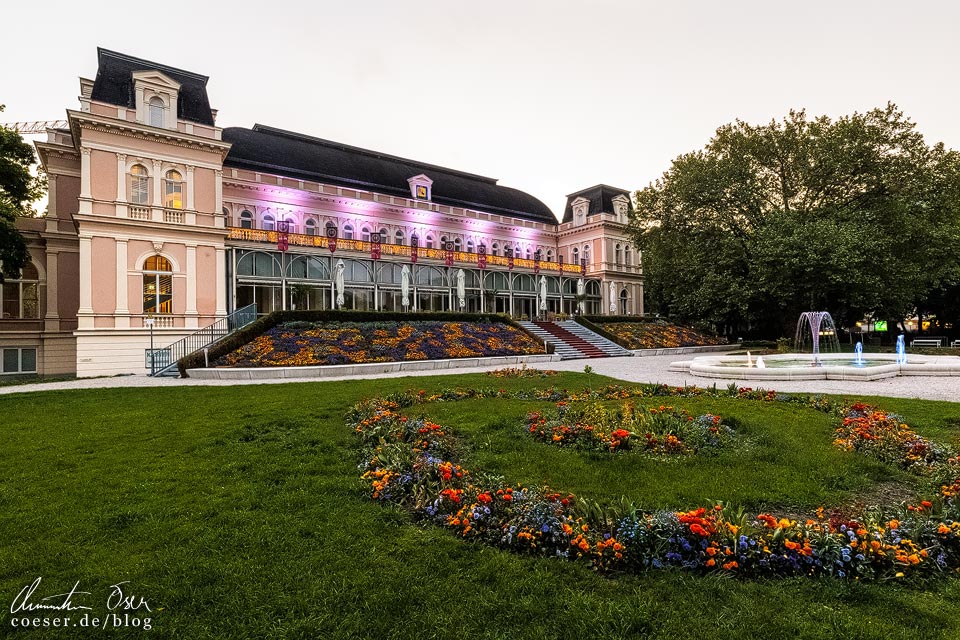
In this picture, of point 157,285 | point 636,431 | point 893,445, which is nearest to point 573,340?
point 157,285

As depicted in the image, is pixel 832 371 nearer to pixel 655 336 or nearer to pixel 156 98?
pixel 655 336

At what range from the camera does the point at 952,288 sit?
1585 inches

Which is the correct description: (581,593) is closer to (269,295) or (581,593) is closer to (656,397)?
(656,397)

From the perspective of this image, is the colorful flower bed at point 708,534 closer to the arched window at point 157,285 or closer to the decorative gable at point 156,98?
the arched window at point 157,285

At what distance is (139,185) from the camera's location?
26.9 metres

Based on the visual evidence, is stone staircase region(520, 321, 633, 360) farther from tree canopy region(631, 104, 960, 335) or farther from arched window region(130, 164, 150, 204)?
arched window region(130, 164, 150, 204)

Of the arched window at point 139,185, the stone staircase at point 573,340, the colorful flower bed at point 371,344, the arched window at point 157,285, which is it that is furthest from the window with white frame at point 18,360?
the stone staircase at point 573,340

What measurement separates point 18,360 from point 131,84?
1742cm

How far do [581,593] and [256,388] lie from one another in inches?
502

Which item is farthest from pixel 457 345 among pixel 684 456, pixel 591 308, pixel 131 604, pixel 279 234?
pixel 591 308

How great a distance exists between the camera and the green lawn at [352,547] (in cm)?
300

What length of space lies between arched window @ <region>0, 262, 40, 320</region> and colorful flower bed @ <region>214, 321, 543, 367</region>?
1742 cm

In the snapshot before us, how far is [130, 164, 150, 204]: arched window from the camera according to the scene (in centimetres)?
2664

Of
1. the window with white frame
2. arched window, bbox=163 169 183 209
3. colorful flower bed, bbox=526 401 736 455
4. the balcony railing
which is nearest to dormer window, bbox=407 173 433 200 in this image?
the balcony railing
